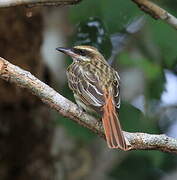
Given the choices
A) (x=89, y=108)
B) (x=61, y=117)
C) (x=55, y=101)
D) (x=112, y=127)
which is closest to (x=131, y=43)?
(x=61, y=117)

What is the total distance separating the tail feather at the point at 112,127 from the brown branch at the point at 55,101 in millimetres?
53

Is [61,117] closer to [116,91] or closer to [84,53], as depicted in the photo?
[84,53]

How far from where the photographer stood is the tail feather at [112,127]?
3764mm

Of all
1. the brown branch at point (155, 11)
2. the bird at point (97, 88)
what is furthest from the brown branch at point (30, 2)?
the bird at point (97, 88)

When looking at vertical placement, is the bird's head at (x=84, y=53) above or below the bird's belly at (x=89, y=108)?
below

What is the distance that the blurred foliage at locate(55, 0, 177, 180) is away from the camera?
4.48 meters

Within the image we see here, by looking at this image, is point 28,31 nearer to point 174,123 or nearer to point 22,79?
point 174,123

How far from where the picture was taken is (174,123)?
259 inches

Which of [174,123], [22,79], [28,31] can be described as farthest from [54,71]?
[22,79]

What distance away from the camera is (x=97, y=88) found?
4.36m

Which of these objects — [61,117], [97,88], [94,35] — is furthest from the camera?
[61,117]

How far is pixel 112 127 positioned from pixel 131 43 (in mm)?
2794

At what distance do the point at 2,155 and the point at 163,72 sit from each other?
5.72ft

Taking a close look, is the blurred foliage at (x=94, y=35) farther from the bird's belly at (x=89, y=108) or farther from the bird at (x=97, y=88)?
the bird's belly at (x=89, y=108)
